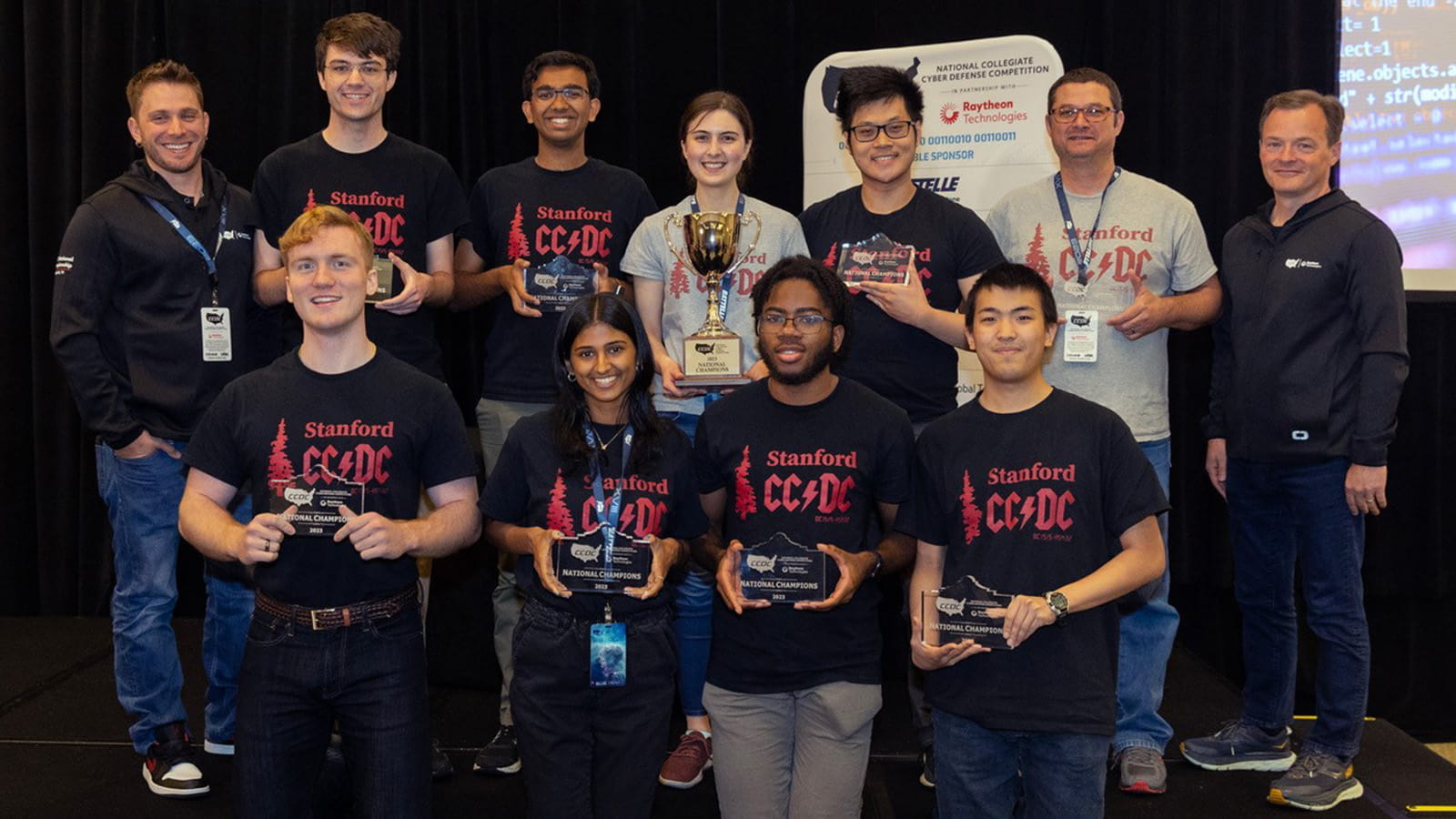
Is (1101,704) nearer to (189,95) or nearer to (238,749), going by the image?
(238,749)

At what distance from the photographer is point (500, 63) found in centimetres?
578

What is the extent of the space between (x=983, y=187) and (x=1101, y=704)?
3.02 m

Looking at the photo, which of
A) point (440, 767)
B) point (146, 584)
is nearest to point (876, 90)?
point (440, 767)

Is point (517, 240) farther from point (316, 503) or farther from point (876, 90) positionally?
point (316, 503)

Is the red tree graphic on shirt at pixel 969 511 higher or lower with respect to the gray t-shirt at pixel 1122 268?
lower

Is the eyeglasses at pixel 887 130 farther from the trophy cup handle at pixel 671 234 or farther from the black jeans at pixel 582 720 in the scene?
the black jeans at pixel 582 720

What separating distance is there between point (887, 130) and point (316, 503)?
1934 millimetres

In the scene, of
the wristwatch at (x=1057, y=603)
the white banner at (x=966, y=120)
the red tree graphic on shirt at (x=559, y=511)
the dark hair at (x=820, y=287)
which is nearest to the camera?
the wristwatch at (x=1057, y=603)

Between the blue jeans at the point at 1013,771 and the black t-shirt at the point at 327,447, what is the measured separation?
1.36 meters

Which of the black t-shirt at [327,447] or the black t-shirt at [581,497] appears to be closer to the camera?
the black t-shirt at [327,447]

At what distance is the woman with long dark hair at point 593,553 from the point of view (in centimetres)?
294

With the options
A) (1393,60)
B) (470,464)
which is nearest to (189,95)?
(470,464)

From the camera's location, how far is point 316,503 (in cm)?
277

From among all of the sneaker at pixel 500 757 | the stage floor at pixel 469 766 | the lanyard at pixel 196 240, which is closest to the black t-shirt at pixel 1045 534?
the stage floor at pixel 469 766
